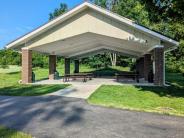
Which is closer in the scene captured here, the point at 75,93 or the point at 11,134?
the point at 11,134

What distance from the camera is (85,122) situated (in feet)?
28.8

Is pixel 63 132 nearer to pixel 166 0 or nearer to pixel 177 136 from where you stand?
pixel 177 136

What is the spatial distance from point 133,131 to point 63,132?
1.80 meters

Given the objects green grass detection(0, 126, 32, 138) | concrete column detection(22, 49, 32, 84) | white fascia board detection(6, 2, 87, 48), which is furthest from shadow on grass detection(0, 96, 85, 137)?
concrete column detection(22, 49, 32, 84)

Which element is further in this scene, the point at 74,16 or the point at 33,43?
the point at 33,43

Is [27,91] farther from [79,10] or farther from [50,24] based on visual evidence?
[79,10]

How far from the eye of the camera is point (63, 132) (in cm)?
758

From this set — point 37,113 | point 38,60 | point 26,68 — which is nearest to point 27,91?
point 26,68

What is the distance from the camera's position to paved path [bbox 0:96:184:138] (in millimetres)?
7508

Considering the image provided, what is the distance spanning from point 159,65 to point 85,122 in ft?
38.4

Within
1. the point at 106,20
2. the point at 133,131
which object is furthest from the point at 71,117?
the point at 106,20

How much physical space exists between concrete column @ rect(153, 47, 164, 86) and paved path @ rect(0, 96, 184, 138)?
8774mm

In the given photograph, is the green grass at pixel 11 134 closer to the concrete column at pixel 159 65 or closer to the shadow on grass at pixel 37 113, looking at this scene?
the shadow on grass at pixel 37 113

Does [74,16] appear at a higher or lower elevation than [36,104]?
higher
